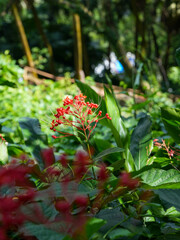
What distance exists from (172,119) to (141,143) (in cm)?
13

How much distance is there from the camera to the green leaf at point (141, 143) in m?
0.89

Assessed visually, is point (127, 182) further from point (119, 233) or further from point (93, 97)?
point (93, 97)

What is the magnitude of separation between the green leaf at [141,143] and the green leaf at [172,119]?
0.08 metres

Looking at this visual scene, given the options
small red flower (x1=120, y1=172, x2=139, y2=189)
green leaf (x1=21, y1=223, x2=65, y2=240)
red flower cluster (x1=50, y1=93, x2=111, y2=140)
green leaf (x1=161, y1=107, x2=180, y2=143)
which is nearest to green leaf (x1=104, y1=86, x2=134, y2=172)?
red flower cluster (x1=50, y1=93, x2=111, y2=140)

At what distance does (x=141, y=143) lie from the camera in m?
0.94

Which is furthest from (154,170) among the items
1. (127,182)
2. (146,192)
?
(127,182)

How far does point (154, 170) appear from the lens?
26.1 inches

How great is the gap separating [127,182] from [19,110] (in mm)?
2475

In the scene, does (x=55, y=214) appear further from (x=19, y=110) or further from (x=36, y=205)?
(x=19, y=110)

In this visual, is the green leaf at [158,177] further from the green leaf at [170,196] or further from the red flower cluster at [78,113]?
the red flower cluster at [78,113]

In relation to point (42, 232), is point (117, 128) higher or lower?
higher

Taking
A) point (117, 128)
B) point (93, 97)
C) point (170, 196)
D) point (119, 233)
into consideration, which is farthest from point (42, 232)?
point (93, 97)

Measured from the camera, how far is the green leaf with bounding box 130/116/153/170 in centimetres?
89

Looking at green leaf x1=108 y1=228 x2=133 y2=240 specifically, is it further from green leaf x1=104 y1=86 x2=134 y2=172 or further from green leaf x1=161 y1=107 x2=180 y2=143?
green leaf x1=161 y1=107 x2=180 y2=143
